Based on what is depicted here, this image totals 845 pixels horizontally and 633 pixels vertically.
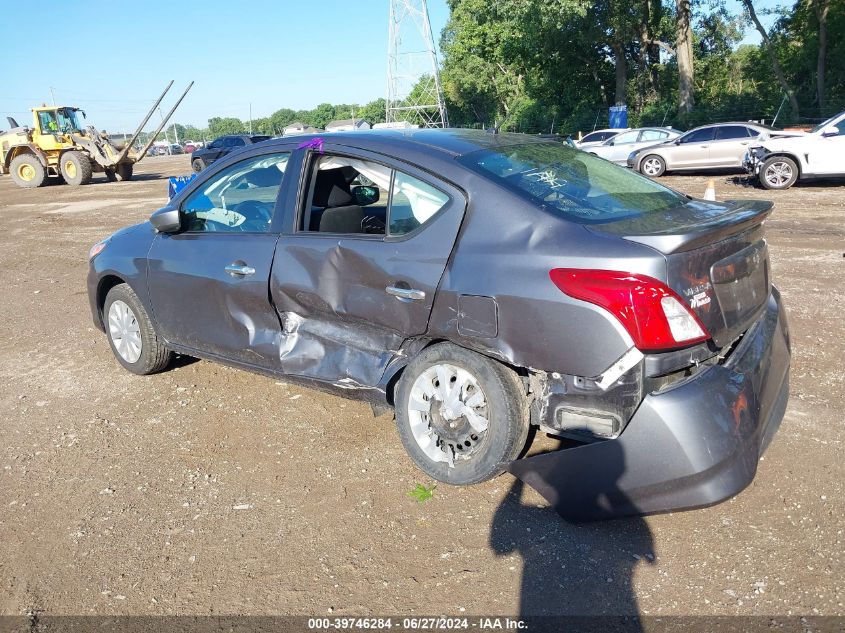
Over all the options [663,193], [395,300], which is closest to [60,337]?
[395,300]

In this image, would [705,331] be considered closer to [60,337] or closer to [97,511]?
[97,511]

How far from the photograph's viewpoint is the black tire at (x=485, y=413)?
3.18 meters

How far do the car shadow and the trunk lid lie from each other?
71cm

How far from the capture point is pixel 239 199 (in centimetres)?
445

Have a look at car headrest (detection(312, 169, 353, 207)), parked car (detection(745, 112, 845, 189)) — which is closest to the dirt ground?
car headrest (detection(312, 169, 353, 207))

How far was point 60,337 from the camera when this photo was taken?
6.50 metres

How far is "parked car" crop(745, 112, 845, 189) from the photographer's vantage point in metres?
13.8

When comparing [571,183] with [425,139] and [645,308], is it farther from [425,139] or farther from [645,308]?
[645,308]

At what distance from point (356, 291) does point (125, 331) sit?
2388 millimetres

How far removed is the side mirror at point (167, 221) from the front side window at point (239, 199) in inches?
3.6

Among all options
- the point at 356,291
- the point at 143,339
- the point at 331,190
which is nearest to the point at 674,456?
the point at 356,291

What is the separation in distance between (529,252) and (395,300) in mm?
759

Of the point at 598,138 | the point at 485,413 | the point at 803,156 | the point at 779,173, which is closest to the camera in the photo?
the point at 485,413

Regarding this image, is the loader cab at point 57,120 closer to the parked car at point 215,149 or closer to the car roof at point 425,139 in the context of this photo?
the parked car at point 215,149
